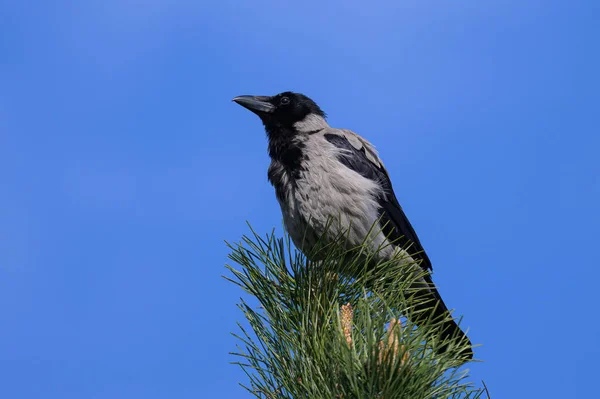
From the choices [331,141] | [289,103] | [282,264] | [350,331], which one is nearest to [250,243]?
[282,264]

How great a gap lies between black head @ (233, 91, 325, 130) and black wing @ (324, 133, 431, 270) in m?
0.61

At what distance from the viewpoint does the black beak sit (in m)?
6.21

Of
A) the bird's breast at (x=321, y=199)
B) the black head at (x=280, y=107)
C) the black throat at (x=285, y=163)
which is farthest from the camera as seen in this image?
the black head at (x=280, y=107)

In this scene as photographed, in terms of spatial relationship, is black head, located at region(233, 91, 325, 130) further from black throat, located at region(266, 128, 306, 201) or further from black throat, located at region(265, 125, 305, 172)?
black throat, located at region(266, 128, 306, 201)

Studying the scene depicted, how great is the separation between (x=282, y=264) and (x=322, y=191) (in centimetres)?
155

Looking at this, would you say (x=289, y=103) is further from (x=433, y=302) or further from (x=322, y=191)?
(x=433, y=302)

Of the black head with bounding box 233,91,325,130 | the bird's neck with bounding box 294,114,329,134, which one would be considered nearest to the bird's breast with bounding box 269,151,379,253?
the bird's neck with bounding box 294,114,329,134

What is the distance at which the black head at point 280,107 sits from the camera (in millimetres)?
6145

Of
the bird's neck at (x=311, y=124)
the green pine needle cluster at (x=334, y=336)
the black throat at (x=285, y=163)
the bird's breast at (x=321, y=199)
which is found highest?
the bird's neck at (x=311, y=124)

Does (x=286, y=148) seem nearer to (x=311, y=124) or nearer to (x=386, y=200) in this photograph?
(x=311, y=124)

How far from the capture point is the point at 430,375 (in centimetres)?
269

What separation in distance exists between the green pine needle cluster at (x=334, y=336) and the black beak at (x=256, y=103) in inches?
106

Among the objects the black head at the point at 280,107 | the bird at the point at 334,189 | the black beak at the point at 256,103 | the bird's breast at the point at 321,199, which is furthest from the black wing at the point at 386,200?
the black beak at the point at 256,103

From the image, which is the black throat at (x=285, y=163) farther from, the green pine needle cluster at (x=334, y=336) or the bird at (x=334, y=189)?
the green pine needle cluster at (x=334, y=336)
